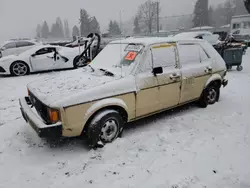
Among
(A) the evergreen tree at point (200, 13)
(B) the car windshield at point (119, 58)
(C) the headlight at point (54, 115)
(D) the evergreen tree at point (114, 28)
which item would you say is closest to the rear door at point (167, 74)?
(B) the car windshield at point (119, 58)

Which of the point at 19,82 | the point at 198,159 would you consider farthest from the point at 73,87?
the point at 19,82

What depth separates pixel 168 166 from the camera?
9.86 ft

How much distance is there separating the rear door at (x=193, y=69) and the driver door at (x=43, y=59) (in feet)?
23.4

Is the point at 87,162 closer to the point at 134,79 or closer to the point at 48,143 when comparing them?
the point at 48,143

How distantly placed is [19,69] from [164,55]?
7500mm

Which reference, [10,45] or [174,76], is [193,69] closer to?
[174,76]

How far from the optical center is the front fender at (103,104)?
3171mm

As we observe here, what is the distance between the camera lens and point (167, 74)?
399cm

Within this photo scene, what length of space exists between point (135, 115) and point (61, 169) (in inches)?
58.6

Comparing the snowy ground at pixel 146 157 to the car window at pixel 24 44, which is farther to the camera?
the car window at pixel 24 44

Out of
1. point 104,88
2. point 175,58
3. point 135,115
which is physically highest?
point 175,58

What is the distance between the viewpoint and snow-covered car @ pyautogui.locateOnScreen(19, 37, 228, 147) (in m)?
3.07

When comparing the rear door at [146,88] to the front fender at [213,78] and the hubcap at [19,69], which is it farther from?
the hubcap at [19,69]

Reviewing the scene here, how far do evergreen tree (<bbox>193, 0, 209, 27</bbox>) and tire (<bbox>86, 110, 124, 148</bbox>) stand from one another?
65168 millimetres
